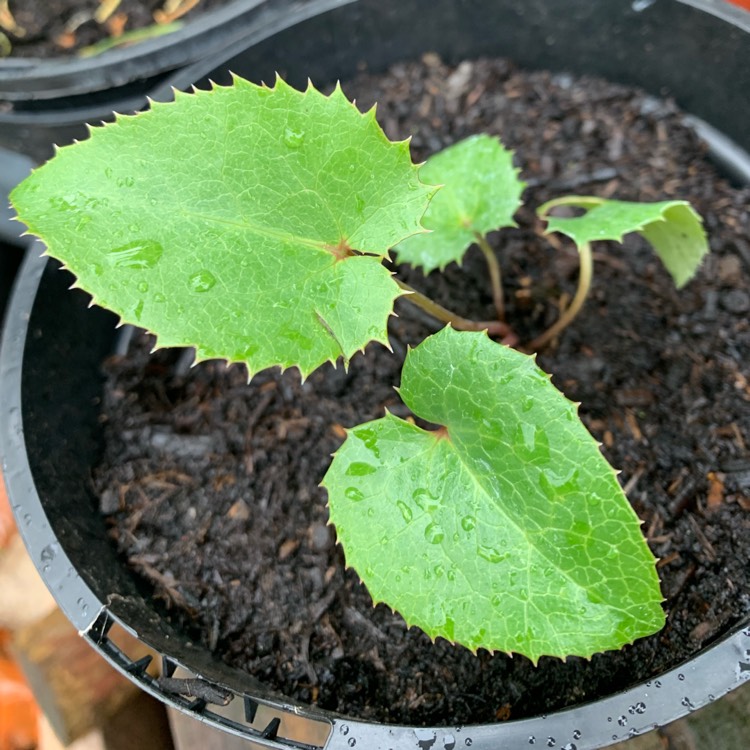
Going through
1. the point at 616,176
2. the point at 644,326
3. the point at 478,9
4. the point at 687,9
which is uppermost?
the point at 687,9

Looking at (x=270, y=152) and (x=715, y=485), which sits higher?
(x=270, y=152)

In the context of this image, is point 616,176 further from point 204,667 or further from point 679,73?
point 204,667

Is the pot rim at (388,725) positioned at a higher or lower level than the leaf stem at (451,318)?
lower

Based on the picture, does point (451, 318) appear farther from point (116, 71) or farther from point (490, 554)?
point (116, 71)

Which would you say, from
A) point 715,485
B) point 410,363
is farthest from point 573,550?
point 715,485

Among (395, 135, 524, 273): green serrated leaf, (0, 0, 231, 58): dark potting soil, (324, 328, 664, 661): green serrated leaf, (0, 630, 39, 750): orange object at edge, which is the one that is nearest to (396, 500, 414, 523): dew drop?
(324, 328, 664, 661): green serrated leaf

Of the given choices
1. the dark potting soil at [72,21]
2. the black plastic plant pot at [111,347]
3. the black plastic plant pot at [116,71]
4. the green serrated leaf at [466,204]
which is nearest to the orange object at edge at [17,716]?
the black plastic plant pot at [111,347]

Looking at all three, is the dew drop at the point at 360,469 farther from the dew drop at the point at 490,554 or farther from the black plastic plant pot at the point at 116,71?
the black plastic plant pot at the point at 116,71
